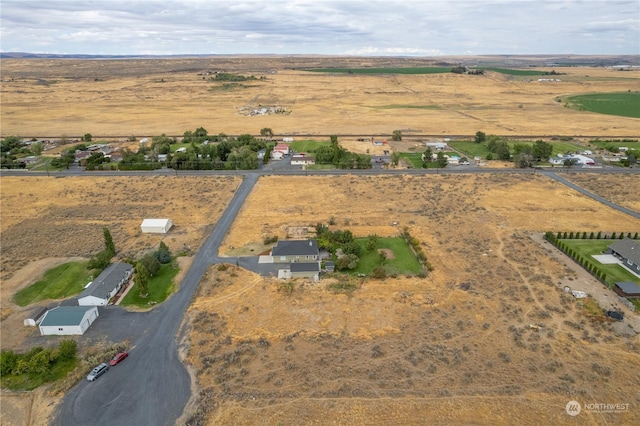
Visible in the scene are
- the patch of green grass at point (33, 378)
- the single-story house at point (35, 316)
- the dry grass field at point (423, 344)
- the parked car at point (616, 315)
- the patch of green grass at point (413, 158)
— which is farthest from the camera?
the patch of green grass at point (413, 158)

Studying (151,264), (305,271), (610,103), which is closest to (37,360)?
(151,264)

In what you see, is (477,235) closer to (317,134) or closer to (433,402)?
(433,402)

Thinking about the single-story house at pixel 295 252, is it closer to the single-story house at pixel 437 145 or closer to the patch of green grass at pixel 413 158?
the patch of green grass at pixel 413 158

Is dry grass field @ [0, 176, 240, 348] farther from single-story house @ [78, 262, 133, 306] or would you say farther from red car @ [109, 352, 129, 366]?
red car @ [109, 352, 129, 366]

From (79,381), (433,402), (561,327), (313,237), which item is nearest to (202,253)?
(313,237)

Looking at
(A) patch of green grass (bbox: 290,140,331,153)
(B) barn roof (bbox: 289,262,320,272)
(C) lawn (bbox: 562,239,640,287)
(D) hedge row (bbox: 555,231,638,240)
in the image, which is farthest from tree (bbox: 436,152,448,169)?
(B) barn roof (bbox: 289,262,320,272)

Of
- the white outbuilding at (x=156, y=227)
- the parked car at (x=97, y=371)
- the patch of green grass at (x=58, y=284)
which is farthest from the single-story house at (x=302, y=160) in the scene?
the parked car at (x=97, y=371)
